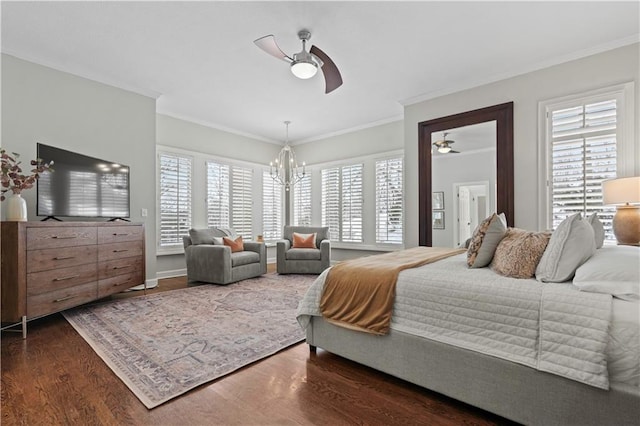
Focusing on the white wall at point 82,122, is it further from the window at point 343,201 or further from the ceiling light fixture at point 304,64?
the window at point 343,201

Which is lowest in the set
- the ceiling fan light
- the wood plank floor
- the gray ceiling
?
the wood plank floor

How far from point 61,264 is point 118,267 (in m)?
0.71

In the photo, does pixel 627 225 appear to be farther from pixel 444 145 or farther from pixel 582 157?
pixel 444 145

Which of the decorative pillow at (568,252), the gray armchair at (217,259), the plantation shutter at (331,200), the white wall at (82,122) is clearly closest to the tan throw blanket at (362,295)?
the decorative pillow at (568,252)

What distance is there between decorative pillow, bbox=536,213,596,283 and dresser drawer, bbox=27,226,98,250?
151 inches

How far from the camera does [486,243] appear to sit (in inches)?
83.2

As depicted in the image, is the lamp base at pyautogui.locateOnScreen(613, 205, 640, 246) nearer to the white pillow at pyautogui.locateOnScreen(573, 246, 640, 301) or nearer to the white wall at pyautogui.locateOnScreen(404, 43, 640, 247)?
the white wall at pyautogui.locateOnScreen(404, 43, 640, 247)

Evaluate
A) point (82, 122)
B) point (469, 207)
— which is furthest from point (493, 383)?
point (82, 122)

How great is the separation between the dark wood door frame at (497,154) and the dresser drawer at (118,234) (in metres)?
3.91

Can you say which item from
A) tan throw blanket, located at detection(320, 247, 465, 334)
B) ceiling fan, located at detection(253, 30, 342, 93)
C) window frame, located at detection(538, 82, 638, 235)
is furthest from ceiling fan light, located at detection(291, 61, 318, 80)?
window frame, located at detection(538, 82, 638, 235)

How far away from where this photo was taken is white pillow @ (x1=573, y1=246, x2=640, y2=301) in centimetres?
137

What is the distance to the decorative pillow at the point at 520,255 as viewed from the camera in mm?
1779

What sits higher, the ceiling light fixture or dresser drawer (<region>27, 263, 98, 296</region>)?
the ceiling light fixture

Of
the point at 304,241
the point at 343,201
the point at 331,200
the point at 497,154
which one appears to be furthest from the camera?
the point at 331,200
